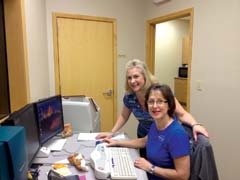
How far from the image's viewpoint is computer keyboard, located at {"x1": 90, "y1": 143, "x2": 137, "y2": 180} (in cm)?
130

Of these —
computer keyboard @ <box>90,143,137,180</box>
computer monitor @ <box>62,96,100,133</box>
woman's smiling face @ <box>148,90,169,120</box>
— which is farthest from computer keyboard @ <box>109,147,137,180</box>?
computer monitor @ <box>62,96,100,133</box>

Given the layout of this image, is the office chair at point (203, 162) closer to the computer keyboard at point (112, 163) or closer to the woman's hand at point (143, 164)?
the woman's hand at point (143, 164)

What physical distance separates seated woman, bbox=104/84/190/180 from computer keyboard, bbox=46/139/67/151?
0.64 meters

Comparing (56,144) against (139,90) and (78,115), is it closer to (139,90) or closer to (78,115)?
(78,115)

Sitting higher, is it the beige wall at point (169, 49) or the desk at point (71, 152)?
the beige wall at point (169, 49)

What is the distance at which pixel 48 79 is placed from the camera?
3227mm

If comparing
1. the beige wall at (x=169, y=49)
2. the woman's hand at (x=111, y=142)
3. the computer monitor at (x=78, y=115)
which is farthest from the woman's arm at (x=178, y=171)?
the beige wall at (x=169, y=49)

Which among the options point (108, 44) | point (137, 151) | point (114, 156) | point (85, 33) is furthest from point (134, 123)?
point (114, 156)

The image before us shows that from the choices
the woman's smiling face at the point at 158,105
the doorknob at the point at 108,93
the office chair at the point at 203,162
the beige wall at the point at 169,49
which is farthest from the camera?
the beige wall at the point at 169,49

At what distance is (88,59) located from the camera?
349cm

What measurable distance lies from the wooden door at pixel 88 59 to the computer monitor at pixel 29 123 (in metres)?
1.88

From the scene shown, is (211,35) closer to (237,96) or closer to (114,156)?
(237,96)

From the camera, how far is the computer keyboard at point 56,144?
1775mm

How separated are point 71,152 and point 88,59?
1.98 meters
